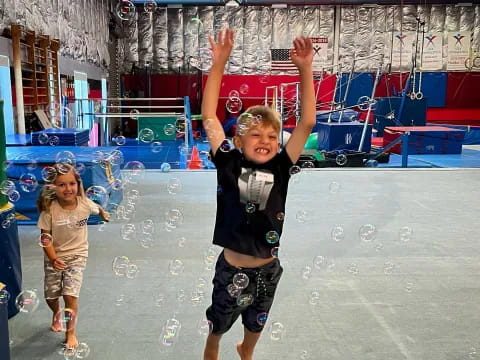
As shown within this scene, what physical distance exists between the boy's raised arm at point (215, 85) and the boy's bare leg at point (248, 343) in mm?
713

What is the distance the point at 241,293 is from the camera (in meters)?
1.71

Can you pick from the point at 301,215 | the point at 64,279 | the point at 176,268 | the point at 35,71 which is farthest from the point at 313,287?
the point at 35,71

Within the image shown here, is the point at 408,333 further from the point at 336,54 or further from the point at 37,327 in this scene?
the point at 336,54

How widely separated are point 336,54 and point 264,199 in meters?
14.0

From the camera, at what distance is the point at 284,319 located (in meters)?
2.52

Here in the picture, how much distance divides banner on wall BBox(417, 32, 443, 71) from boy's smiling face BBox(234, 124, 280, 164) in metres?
14.6

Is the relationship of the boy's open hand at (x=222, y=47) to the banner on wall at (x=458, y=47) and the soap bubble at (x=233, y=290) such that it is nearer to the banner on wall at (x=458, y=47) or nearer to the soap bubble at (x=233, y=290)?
the soap bubble at (x=233, y=290)

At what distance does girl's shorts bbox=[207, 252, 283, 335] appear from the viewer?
5.62 feet

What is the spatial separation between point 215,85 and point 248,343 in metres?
1.00

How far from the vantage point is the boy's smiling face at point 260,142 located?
1.68 meters

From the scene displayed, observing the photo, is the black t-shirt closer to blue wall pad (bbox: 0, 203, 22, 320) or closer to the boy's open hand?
the boy's open hand

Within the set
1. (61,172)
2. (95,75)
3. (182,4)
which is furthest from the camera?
(182,4)

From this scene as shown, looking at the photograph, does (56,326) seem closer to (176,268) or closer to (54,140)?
(176,268)

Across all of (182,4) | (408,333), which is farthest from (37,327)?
(182,4)
